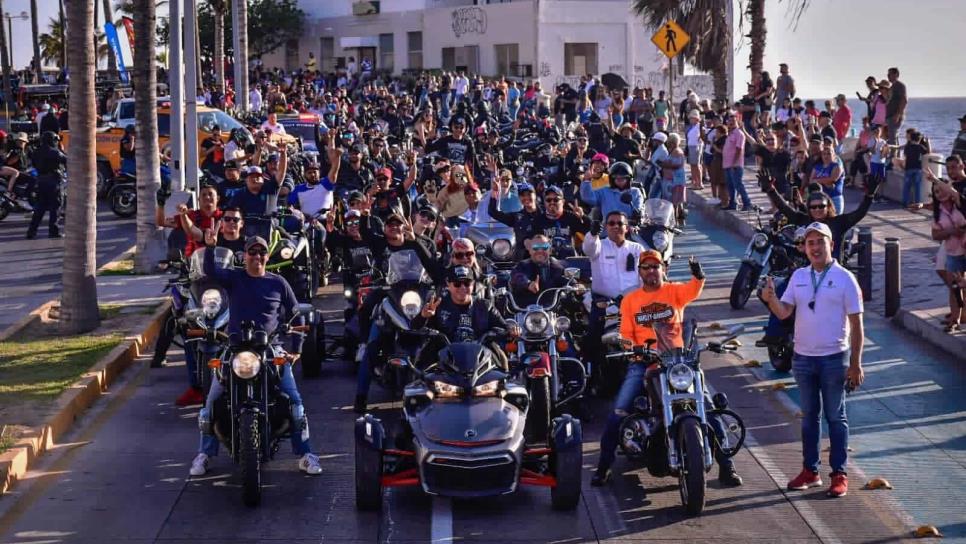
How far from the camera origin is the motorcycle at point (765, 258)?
1678cm

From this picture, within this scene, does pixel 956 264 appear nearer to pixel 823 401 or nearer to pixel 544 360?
pixel 823 401

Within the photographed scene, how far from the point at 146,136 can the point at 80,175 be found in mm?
4573

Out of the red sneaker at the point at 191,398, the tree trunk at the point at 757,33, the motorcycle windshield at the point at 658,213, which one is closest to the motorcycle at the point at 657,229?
the motorcycle windshield at the point at 658,213

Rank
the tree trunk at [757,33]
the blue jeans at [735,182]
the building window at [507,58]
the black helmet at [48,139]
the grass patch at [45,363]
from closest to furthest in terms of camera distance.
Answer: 1. the grass patch at [45,363]
2. the black helmet at [48,139]
3. the blue jeans at [735,182]
4. the tree trunk at [757,33]
5. the building window at [507,58]

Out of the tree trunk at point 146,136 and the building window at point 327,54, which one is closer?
the tree trunk at point 146,136

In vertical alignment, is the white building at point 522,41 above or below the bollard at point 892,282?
above

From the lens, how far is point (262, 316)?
11.0 metres

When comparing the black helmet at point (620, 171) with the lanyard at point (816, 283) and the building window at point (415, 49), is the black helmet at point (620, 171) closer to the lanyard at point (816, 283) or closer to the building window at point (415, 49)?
the lanyard at point (816, 283)

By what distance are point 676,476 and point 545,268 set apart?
3.41 meters

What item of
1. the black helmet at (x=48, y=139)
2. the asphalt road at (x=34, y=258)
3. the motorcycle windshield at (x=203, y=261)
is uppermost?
the black helmet at (x=48, y=139)

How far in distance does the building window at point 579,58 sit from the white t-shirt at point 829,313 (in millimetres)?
56985

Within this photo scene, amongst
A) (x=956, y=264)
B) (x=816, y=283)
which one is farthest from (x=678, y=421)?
(x=956, y=264)

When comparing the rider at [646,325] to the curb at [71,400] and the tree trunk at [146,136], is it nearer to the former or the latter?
the curb at [71,400]

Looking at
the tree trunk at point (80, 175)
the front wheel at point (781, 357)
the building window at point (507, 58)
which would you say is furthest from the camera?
the building window at point (507, 58)
